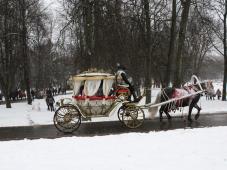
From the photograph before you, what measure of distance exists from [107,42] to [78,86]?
542 centimetres

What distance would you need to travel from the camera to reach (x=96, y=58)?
2120cm

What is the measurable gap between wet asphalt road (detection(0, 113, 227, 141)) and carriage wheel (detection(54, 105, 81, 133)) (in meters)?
0.28

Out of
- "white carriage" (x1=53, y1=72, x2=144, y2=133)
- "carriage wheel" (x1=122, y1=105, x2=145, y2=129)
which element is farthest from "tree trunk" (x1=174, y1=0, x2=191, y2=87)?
"white carriage" (x1=53, y1=72, x2=144, y2=133)

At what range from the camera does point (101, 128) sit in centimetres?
1569

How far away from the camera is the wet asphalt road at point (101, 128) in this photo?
14.2 m

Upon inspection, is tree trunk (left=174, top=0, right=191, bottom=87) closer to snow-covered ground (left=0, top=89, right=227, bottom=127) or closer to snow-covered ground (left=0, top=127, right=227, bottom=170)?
snow-covered ground (left=0, top=89, right=227, bottom=127)

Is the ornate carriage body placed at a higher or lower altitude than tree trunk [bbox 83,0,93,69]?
lower

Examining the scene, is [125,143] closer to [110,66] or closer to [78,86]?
[78,86]

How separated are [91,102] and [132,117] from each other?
167 centimetres

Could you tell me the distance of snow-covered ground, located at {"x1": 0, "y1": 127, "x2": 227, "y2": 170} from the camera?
29.8ft

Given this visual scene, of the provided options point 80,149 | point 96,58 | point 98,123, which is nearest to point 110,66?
point 96,58

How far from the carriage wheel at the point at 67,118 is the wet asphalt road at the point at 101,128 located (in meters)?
0.28

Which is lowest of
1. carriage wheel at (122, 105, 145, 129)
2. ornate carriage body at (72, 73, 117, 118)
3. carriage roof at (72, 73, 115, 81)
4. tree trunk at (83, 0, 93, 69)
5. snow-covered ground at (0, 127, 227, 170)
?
snow-covered ground at (0, 127, 227, 170)

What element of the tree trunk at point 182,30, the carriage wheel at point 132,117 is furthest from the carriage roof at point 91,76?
the tree trunk at point 182,30
